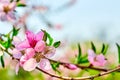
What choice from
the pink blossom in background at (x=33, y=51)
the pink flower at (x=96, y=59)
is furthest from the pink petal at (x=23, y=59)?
the pink flower at (x=96, y=59)

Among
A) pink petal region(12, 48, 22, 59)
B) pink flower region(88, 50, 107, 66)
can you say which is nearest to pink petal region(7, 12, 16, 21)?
pink flower region(88, 50, 107, 66)

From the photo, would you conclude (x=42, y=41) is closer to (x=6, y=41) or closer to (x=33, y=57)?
(x=33, y=57)

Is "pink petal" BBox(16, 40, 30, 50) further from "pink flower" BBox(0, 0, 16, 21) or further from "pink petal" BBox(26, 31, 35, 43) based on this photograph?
"pink flower" BBox(0, 0, 16, 21)

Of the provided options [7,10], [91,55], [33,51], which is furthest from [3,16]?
[33,51]

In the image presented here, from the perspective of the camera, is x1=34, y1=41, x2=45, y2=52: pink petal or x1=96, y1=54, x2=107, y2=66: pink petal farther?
x1=96, y1=54, x2=107, y2=66: pink petal

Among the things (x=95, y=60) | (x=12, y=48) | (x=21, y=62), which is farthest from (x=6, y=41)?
(x=95, y=60)

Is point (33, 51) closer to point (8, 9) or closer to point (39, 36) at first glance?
point (39, 36)
